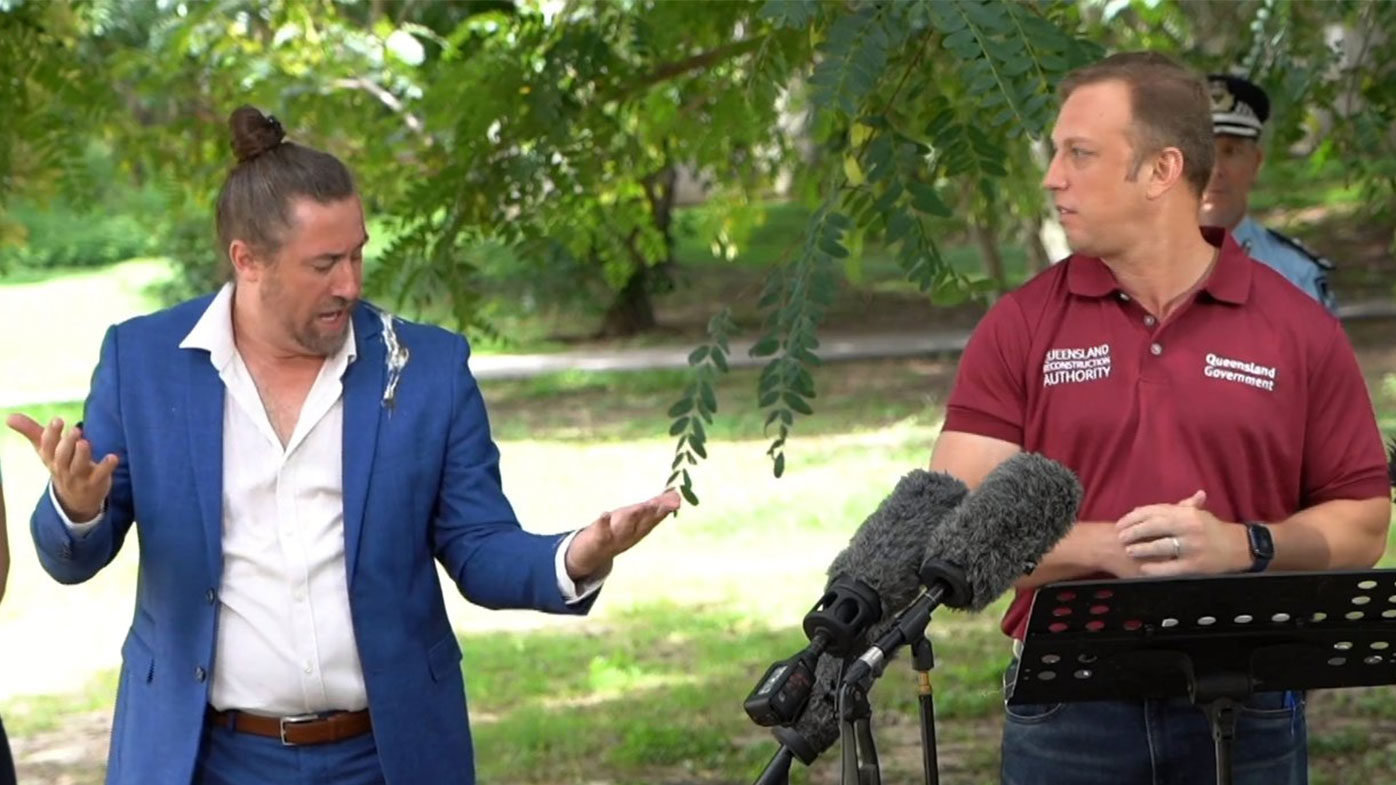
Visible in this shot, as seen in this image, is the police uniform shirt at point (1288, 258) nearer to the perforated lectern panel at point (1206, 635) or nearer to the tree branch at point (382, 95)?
the perforated lectern panel at point (1206, 635)

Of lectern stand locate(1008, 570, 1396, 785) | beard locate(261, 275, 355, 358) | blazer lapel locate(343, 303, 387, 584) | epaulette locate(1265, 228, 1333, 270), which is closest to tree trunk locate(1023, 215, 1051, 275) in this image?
epaulette locate(1265, 228, 1333, 270)

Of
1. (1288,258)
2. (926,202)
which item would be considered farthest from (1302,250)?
(926,202)

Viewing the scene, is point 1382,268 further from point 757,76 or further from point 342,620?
point 342,620

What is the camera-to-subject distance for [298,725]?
3855mm

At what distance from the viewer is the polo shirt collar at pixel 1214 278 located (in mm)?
3834

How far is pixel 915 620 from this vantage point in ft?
10.2

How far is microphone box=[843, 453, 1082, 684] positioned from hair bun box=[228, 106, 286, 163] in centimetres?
156

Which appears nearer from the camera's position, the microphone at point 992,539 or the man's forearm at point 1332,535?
the microphone at point 992,539

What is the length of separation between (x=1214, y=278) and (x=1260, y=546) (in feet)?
1.72

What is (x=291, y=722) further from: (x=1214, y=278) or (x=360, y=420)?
(x=1214, y=278)

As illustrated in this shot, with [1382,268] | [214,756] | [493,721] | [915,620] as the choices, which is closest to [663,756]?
[493,721]

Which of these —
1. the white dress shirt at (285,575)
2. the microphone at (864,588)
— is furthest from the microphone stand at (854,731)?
the white dress shirt at (285,575)

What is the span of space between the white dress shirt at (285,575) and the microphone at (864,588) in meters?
0.81

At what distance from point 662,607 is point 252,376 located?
7.47 m
